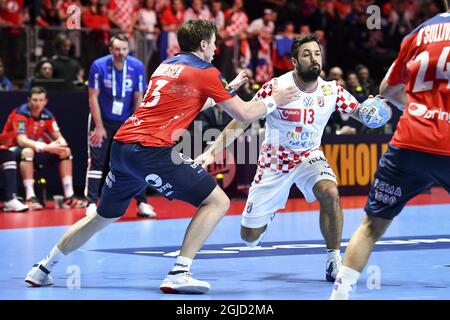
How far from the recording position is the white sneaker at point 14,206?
1391 centimetres

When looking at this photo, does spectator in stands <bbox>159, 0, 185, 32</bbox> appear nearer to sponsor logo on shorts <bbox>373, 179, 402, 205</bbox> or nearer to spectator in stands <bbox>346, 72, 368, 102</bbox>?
spectator in stands <bbox>346, 72, 368, 102</bbox>

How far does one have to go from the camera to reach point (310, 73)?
8438 millimetres

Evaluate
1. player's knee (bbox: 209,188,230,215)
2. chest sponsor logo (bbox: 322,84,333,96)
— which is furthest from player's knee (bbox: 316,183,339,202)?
player's knee (bbox: 209,188,230,215)

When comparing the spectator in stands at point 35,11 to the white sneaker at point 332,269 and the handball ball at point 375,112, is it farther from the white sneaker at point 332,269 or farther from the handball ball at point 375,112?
the white sneaker at point 332,269

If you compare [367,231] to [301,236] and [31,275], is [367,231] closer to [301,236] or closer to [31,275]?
[31,275]

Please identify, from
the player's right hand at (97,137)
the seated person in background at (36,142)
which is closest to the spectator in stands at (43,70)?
the seated person in background at (36,142)

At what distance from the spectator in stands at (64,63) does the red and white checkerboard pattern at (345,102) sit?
794cm

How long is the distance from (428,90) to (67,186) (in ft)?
29.6

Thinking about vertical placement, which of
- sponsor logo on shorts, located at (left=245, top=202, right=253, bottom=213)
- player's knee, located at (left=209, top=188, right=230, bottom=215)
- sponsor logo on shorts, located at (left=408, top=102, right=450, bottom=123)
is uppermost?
sponsor logo on shorts, located at (left=408, top=102, right=450, bottom=123)

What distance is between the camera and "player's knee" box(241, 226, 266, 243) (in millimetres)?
8695

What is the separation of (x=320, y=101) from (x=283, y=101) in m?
1.02

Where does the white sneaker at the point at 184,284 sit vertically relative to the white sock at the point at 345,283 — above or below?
below

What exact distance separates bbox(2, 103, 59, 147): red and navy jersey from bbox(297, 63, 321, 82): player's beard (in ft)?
21.9
